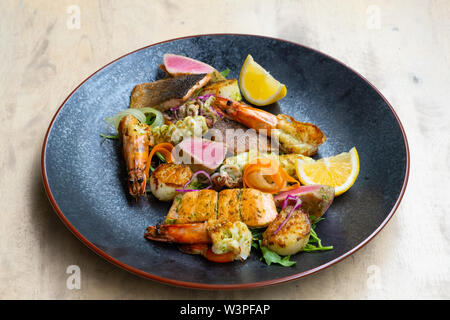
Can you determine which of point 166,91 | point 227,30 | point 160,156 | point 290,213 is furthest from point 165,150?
point 227,30

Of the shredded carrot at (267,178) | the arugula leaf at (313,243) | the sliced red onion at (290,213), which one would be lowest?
the arugula leaf at (313,243)

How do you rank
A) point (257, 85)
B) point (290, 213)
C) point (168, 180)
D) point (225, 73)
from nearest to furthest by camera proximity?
point (290, 213), point (168, 180), point (257, 85), point (225, 73)

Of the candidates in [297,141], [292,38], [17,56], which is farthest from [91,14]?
[297,141]

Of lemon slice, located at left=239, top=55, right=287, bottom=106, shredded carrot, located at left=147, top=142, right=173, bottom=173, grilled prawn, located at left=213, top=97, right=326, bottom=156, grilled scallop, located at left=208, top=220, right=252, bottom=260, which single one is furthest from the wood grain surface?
lemon slice, located at left=239, top=55, right=287, bottom=106

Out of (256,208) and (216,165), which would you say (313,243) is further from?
(216,165)

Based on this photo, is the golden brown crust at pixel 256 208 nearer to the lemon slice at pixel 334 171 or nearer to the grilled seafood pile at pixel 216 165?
the grilled seafood pile at pixel 216 165

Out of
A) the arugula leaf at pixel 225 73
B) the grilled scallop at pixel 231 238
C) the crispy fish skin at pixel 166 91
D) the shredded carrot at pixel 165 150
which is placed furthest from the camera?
the arugula leaf at pixel 225 73

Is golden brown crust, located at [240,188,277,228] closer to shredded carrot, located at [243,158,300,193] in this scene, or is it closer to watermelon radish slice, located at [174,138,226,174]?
shredded carrot, located at [243,158,300,193]

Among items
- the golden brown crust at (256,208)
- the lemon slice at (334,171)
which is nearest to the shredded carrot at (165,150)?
the golden brown crust at (256,208)
